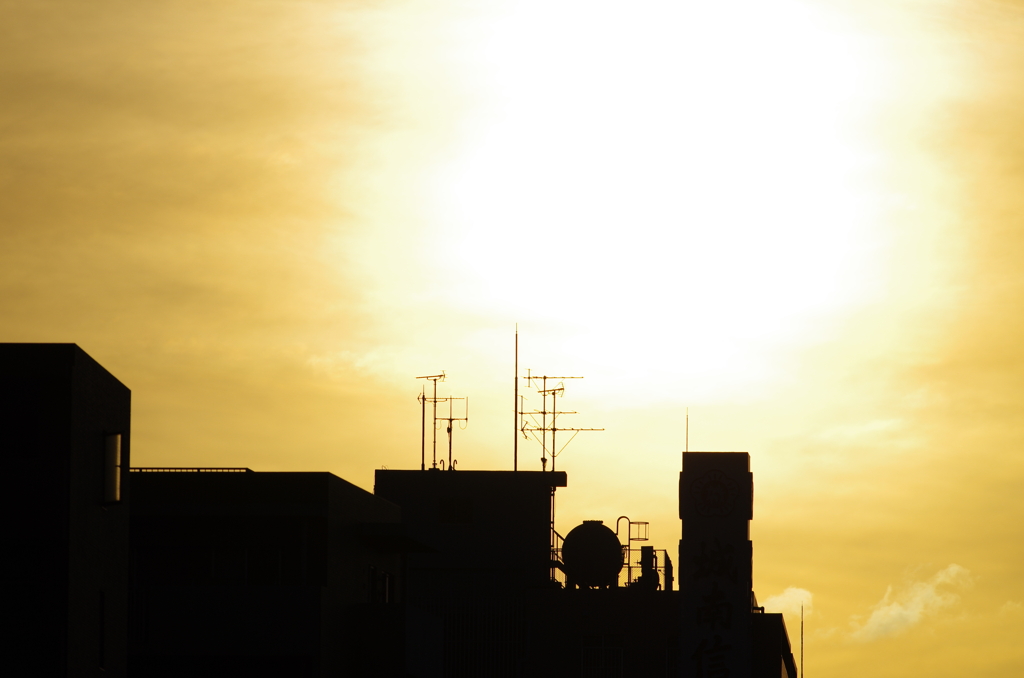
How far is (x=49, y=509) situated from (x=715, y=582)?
23.5m

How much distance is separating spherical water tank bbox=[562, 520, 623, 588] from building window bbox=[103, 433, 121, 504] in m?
32.4

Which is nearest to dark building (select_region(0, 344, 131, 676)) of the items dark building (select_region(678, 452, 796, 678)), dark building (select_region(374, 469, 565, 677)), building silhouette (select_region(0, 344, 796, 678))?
building silhouette (select_region(0, 344, 796, 678))

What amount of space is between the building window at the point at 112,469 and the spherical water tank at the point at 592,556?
3240 centimetres

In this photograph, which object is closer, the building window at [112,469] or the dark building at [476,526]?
the building window at [112,469]

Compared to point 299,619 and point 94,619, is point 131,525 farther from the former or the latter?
point 94,619

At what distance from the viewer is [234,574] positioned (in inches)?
1655

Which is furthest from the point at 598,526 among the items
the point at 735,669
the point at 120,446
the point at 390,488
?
the point at 120,446

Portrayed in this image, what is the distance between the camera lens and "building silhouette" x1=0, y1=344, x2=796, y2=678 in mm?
28594

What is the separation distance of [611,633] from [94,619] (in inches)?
1190

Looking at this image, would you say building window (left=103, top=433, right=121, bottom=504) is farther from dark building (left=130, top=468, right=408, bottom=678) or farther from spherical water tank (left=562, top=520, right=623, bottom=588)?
spherical water tank (left=562, top=520, right=623, bottom=588)

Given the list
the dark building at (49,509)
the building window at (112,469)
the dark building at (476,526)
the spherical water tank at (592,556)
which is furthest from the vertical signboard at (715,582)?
the dark building at (49,509)

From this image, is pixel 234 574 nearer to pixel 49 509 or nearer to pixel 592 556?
pixel 49 509

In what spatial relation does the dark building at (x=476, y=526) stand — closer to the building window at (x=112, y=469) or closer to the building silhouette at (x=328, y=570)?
the building silhouette at (x=328, y=570)

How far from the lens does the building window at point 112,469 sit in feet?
103
